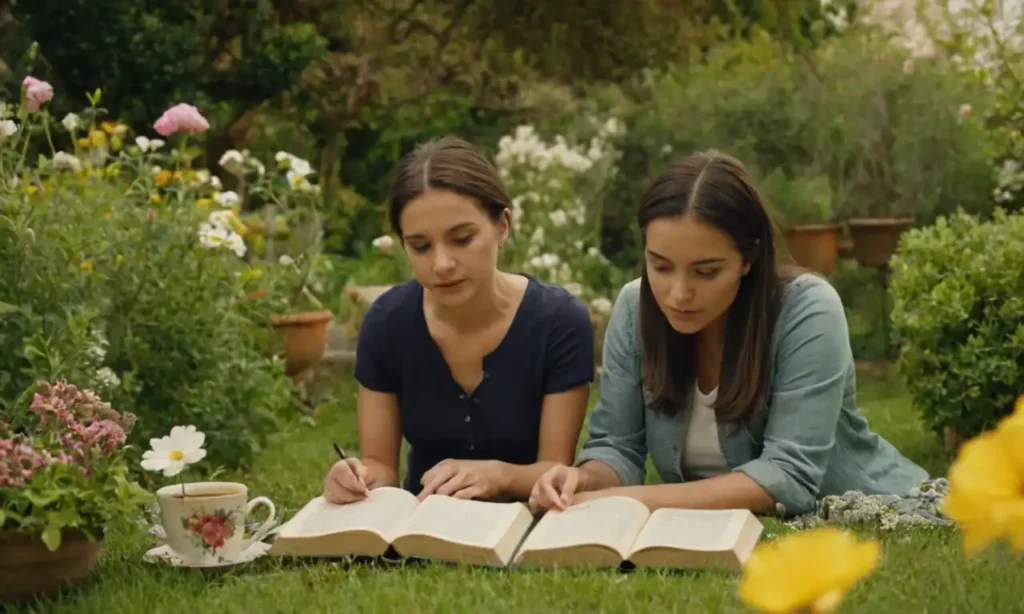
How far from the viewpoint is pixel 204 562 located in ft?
7.79

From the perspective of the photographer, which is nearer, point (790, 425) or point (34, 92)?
point (790, 425)

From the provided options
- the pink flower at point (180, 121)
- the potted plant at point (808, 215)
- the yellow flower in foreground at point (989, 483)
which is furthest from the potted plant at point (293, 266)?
the yellow flower in foreground at point (989, 483)

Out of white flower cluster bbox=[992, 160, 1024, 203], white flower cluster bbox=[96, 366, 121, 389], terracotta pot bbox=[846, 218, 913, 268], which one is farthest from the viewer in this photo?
terracotta pot bbox=[846, 218, 913, 268]

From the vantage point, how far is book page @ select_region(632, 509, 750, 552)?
7.31 feet

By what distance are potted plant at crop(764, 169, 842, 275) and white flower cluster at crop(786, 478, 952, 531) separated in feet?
15.2

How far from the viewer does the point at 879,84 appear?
8.14 metres

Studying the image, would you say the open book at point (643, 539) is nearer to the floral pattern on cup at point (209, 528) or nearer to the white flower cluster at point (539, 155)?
the floral pattern on cup at point (209, 528)

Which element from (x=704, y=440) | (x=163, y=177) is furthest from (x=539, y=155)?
(x=704, y=440)

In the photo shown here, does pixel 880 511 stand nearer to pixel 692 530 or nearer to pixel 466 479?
pixel 692 530

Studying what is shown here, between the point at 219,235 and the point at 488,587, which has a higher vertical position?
the point at 219,235

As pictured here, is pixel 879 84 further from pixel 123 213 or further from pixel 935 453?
pixel 123 213

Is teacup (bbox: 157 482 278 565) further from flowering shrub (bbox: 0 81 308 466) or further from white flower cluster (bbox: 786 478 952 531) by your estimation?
flowering shrub (bbox: 0 81 308 466)

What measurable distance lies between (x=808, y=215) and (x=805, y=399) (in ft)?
17.2

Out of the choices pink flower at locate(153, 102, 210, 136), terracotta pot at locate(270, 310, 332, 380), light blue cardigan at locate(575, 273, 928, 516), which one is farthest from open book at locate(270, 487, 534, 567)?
terracotta pot at locate(270, 310, 332, 380)
